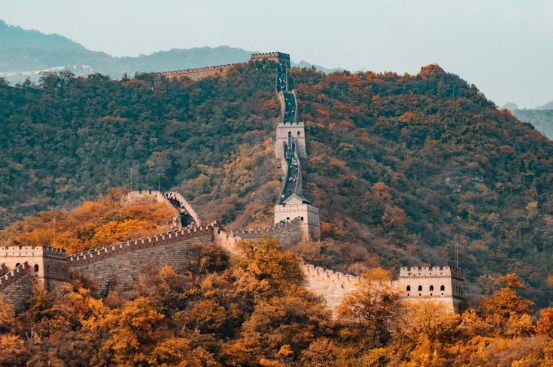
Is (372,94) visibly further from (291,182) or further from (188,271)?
(188,271)

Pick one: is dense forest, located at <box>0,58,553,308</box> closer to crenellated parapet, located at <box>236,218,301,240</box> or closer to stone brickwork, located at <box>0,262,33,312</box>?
crenellated parapet, located at <box>236,218,301,240</box>

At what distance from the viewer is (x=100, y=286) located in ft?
236

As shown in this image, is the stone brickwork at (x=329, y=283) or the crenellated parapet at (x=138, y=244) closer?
the crenellated parapet at (x=138, y=244)

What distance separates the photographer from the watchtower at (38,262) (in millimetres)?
68188

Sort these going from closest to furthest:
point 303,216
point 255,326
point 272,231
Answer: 1. point 255,326
2. point 272,231
3. point 303,216

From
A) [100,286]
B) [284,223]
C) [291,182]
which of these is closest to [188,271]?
[100,286]

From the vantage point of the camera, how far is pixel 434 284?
229ft

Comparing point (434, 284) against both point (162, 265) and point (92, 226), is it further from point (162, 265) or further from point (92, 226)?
point (92, 226)

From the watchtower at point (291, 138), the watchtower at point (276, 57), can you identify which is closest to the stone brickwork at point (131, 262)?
the watchtower at point (291, 138)

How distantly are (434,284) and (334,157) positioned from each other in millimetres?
58434

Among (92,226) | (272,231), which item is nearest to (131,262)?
(92,226)

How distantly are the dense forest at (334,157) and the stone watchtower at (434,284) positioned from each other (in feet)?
96.3

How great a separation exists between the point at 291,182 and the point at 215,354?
44.5 metres

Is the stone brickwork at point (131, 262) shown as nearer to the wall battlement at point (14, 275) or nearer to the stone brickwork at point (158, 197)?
the wall battlement at point (14, 275)
